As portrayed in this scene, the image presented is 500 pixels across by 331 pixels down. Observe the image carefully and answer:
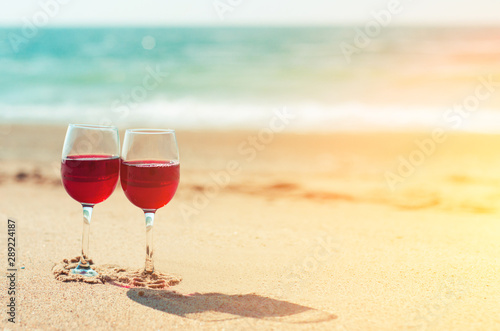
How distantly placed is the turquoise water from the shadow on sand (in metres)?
8.31

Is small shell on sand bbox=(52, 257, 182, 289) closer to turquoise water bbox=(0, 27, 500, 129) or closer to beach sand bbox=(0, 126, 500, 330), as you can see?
beach sand bbox=(0, 126, 500, 330)

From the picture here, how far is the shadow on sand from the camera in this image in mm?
2053

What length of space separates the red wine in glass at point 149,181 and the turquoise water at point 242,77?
825 centimetres

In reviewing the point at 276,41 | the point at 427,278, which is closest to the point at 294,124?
the point at 427,278

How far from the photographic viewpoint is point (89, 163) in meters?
2.26

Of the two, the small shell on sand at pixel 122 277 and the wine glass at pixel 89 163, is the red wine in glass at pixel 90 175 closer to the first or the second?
the wine glass at pixel 89 163

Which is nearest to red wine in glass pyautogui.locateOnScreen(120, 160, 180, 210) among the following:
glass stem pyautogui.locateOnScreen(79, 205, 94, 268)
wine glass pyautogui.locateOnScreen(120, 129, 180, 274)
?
wine glass pyautogui.locateOnScreen(120, 129, 180, 274)

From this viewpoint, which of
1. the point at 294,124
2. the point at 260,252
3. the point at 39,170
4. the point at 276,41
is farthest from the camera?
the point at 276,41

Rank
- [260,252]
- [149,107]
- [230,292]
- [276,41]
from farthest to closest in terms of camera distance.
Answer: [276,41]
[149,107]
[260,252]
[230,292]

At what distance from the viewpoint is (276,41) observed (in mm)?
28422

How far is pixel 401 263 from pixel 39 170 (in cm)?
466

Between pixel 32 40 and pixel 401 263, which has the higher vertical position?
pixel 32 40

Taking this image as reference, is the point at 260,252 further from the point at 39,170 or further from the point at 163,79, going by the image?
the point at 163,79

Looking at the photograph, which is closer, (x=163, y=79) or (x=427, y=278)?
(x=427, y=278)
